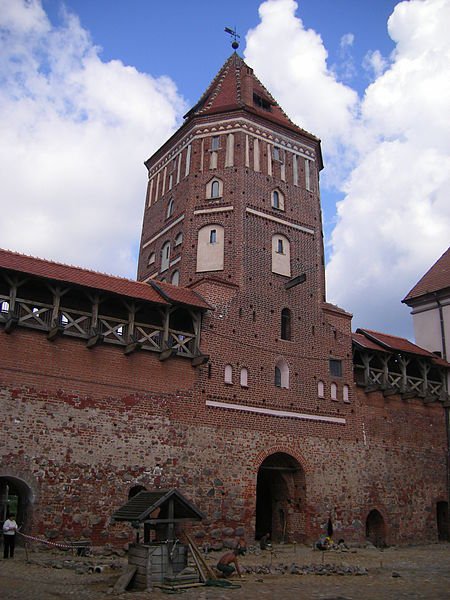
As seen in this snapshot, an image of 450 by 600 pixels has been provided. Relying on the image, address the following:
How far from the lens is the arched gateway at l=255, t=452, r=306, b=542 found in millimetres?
20578

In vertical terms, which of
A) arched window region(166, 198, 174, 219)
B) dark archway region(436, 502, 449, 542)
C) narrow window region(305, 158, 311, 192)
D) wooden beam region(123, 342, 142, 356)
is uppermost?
narrow window region(305, 158, 311, 192)

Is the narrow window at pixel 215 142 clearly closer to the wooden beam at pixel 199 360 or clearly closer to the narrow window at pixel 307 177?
the narrow window at pixel 307 177

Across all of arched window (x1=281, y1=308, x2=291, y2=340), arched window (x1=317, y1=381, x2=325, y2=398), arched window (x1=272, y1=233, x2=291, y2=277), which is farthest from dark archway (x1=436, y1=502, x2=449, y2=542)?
arched window (x1=272, y1=233, x2=291, y2=277)

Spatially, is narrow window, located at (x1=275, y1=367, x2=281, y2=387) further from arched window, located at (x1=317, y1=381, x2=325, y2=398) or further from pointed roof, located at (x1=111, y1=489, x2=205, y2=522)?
pointed roof, located at (x1=111, y1=489, x2=205, y2=522)

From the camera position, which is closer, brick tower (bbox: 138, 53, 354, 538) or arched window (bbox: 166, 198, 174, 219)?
brick tower (bbox: 138, 53, 354, 538)

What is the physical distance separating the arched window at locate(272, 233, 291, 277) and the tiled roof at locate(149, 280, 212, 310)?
3.94 meters

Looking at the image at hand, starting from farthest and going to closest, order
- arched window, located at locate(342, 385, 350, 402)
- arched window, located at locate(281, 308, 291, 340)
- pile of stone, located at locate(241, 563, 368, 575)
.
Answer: arched window, located at locate(342, 385, 350, 402), arched window, located at locate(281, 308, 291, 340), pile of stone, located at locate(241, 563, 368, 575)

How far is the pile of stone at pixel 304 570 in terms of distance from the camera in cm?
1376

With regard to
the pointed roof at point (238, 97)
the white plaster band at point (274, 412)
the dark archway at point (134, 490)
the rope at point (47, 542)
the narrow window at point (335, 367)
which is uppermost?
the pointed roof at point (238, 97)

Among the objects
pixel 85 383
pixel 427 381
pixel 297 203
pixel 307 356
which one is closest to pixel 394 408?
pixel 427 381

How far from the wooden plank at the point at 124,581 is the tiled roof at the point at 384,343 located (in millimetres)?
14254

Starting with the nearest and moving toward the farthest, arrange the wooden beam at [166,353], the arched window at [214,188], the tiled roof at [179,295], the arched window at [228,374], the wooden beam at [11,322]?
1. the wooden beam at [11,322]
2. the wooden beam at [166,353]
3. the tiled roof at [179,295]
4. the arched window at [228,374]
5. the arched window at [214,188]

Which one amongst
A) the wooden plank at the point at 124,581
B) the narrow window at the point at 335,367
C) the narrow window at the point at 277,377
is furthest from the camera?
the narrow window at the point at 335,367

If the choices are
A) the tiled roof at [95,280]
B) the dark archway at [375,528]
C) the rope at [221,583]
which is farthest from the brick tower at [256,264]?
the rope at [221,583]
